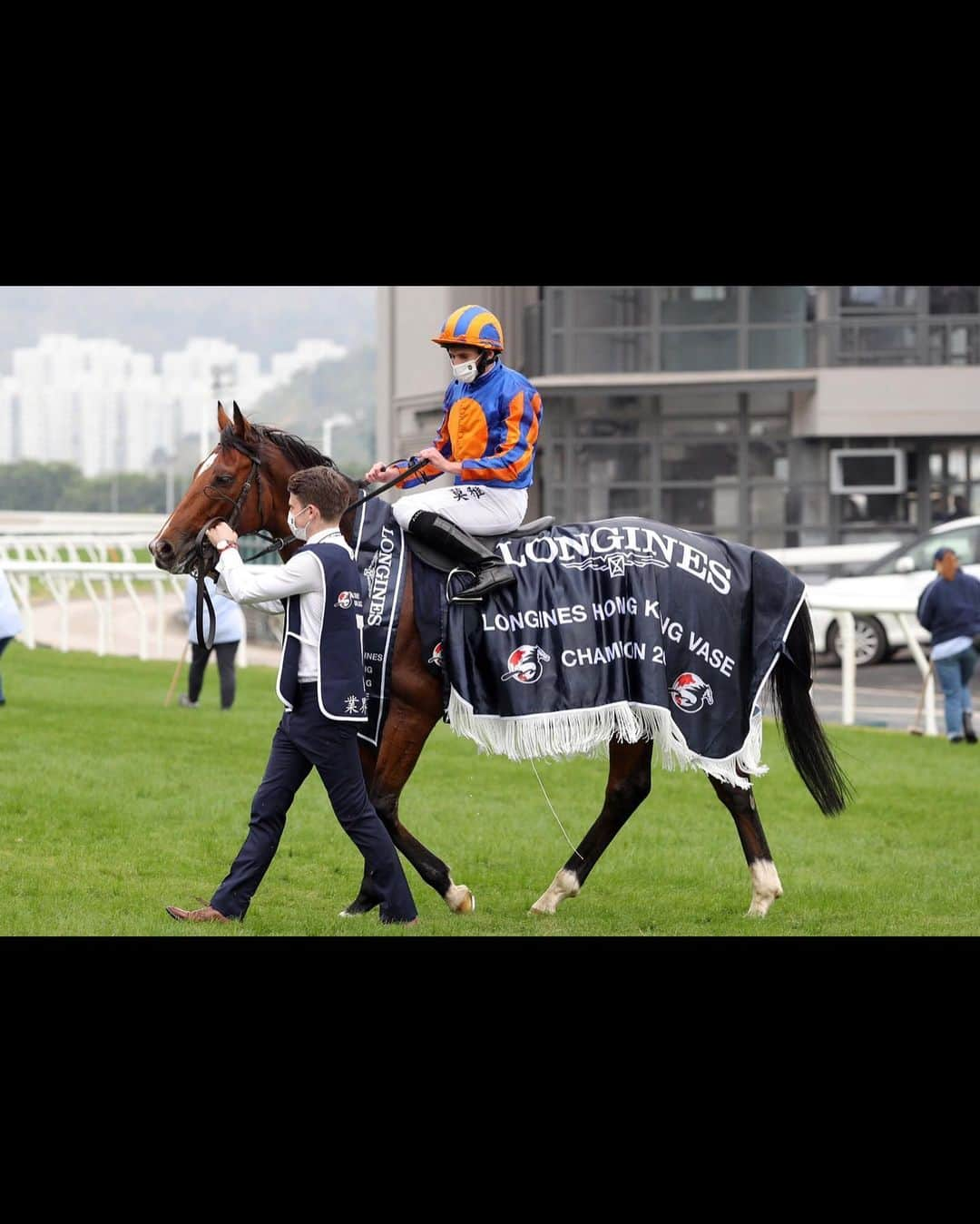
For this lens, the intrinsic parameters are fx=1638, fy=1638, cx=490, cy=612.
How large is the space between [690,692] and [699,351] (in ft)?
75.3

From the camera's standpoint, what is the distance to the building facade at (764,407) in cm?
2842

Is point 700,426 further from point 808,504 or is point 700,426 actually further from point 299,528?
point 299,528

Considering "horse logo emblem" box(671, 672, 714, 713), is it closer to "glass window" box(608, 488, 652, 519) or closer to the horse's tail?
the horse's tail

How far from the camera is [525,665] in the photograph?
6820 millimetres

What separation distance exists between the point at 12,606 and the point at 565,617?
7926 mm

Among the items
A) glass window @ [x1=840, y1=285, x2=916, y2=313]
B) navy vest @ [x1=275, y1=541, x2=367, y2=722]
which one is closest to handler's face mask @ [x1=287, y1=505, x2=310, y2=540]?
navy vest @ [x1=275, y1=541, x2=367, y2=722]

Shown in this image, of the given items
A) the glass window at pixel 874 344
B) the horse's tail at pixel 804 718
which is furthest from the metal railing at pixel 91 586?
the horse's tail at pixel 804 718

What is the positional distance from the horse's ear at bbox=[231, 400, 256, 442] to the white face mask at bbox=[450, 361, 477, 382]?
0.87 m

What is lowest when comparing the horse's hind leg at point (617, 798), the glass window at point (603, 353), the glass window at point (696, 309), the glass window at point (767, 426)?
the horse's hind leg at point (617, 798)

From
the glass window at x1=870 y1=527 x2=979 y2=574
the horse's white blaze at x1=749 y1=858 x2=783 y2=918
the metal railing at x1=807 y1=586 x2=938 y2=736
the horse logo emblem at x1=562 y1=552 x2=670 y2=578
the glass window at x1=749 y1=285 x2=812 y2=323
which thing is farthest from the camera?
the glass window at x1=749 y1=285 x2=812 y2=323

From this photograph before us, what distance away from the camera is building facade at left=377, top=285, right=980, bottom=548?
2842 centimetres

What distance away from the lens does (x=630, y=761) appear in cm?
740

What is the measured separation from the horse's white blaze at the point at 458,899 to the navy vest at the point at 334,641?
1.02 m

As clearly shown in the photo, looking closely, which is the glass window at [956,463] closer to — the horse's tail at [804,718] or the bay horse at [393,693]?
the horse's tail at [804,718]
